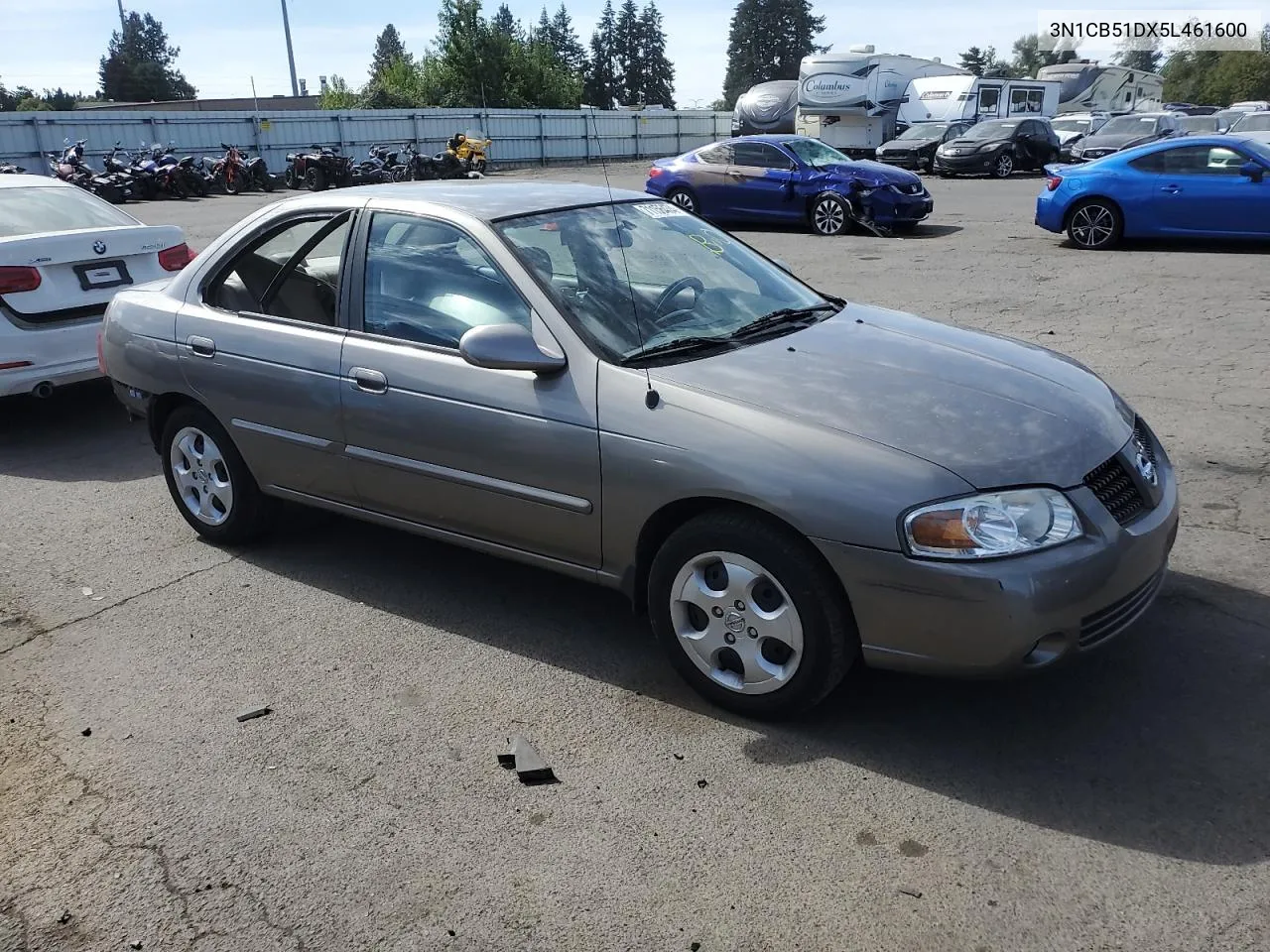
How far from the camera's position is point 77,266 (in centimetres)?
721

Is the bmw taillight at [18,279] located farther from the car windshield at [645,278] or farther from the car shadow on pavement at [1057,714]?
the car windshield at [645,278]

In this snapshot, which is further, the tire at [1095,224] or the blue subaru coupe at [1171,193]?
the tire at [1095,224]

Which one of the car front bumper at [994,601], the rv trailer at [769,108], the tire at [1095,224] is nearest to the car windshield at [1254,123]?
the rv trailer at [769,108]

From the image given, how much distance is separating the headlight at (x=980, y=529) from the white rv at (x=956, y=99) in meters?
31.4

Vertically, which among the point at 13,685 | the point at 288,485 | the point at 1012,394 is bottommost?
the point at 13,685

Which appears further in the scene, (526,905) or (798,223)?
(798,223)

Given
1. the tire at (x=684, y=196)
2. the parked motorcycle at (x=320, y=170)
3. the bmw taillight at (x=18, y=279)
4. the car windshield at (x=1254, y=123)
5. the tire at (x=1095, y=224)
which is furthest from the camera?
the parked motorcycle at (x=320, y=170)

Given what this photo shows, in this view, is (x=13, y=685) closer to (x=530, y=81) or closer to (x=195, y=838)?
(x=195, y=838)

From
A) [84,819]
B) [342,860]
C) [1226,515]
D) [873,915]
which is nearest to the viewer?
[873,915]

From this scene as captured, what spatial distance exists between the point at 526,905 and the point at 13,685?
2.38 meters

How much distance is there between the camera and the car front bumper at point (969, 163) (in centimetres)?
2755

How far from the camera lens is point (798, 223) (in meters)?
17.5

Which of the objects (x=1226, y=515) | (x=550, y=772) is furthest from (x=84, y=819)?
(x=1226, y=515)

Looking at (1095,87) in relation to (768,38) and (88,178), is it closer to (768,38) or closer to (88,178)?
(88,178)
